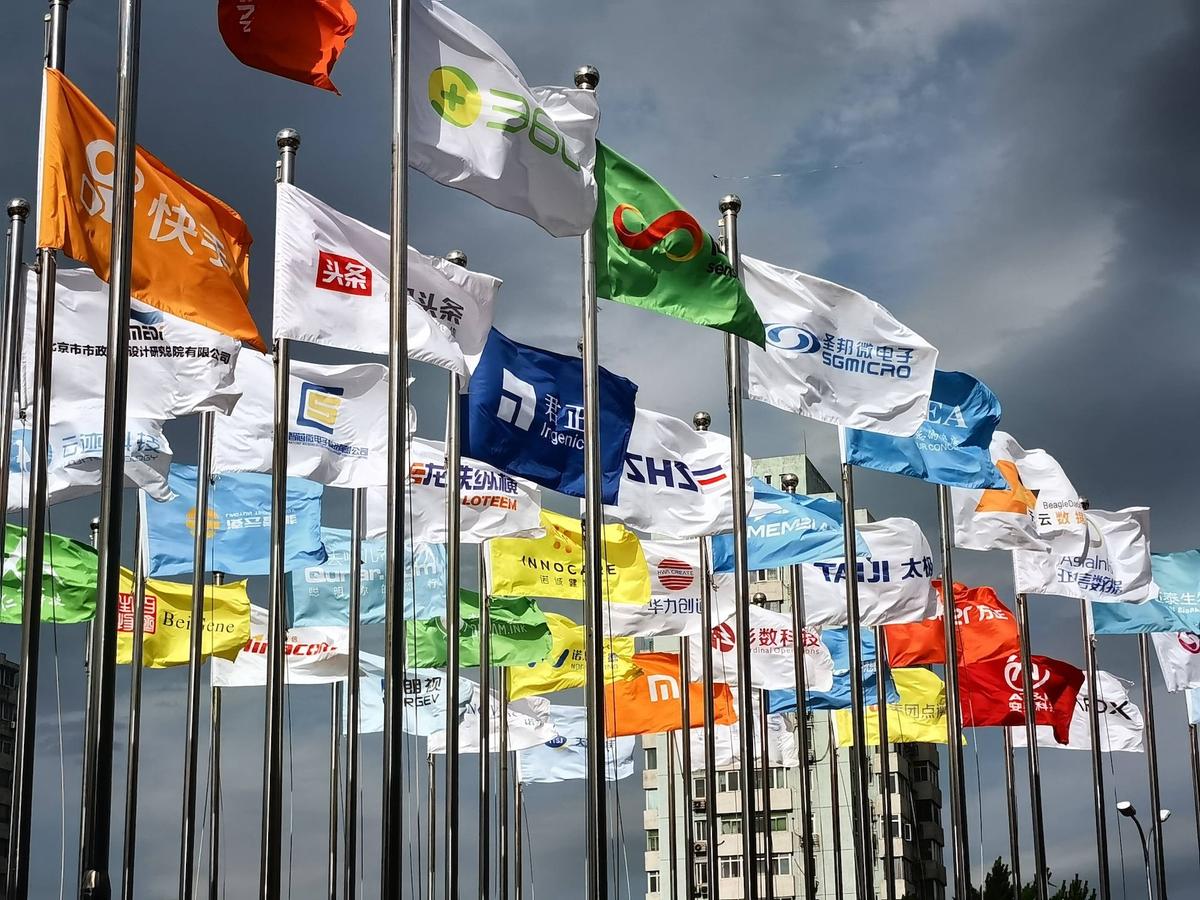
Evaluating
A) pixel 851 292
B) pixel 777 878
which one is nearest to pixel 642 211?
pixel 851 292

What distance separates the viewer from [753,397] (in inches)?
1049

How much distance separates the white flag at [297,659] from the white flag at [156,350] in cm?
1252

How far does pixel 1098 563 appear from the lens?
1693 inches

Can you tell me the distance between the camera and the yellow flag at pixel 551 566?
111 feet

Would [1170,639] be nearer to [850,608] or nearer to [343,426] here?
[850,608]

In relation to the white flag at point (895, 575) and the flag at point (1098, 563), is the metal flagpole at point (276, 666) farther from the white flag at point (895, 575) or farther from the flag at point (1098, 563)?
the flag at point (1098, 563)

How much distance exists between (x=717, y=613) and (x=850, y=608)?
1043 centimetres

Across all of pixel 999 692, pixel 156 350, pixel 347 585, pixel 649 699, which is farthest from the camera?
pixel 999 692

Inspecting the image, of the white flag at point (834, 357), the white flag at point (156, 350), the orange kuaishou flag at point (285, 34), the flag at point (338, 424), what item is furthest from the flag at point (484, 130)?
the flag at point (338, 424)

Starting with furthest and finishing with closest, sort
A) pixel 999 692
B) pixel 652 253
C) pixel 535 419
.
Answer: pixel 999 692, pixel 535 419, pixel 652 253

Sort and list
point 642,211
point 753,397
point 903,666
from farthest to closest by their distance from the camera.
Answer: point 903,666 → point 753,397 → point 642,211

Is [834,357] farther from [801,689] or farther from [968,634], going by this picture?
[968,634]

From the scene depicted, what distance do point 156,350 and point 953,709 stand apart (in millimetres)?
18181

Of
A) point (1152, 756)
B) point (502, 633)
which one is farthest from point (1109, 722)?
point (502, 633)
